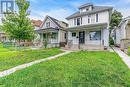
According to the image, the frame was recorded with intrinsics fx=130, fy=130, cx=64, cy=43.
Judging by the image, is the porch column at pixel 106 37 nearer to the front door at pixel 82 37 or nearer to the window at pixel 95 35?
the window at pixel 95 35

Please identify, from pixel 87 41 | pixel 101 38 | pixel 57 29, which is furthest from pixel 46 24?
pixel 101 38

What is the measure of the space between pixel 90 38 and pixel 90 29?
1611mm

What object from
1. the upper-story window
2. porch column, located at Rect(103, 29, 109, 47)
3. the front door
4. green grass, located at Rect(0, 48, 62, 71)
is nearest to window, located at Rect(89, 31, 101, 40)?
porch column, located at Rect(103, 29, 109, 47)

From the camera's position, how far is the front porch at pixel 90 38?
18.9m

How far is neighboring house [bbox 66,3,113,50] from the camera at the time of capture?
1920 centimetres

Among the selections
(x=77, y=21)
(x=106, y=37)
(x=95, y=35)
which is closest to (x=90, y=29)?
(x=95, y=35)

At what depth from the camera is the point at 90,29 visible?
2025 centimetres

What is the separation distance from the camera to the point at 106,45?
63.0ft

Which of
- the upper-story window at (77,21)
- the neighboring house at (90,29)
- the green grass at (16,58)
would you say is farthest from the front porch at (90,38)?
the green grass at (16,58)

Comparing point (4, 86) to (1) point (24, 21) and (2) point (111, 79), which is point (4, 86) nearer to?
(2) point (111, 79)

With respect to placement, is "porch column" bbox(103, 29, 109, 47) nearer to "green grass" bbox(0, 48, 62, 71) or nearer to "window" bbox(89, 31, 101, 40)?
"window" bbox(89, 31, 101, 40)

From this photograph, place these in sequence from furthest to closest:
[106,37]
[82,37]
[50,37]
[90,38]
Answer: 1. [50,37]
2. [82,37]
3. [90,38]
4. [106,37]

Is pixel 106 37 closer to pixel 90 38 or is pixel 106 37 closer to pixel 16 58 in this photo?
pixel 90 38

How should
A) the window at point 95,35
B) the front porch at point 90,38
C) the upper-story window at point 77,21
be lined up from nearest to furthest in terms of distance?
the front porch at point 90,38 < the window at point 95,35 < the upper-story window at point 77,21
